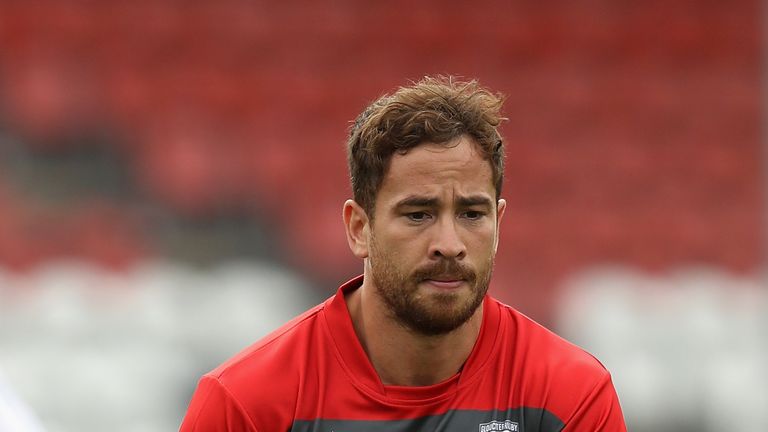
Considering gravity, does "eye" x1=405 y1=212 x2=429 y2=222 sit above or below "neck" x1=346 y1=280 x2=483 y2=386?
above

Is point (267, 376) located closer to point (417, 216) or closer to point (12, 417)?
point (417, 216)

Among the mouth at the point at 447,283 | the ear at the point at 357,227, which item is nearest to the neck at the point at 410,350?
the ear at the point at 357,227

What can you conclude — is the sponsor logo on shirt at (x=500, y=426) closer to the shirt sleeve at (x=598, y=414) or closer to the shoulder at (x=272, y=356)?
the shirt sleeve at (x=598, y=414)

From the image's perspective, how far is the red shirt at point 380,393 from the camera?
304 centimetres

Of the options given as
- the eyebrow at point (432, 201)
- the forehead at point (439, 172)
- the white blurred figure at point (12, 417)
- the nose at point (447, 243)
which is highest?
the forehead at point (439, 172)

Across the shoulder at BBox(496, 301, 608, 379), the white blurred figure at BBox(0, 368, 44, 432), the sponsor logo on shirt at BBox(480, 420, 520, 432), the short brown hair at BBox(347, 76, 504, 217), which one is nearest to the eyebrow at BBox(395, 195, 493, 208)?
the short brown hair at BBox(347, 76, 504, 217)

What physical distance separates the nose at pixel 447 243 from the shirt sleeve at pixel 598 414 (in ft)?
1.67

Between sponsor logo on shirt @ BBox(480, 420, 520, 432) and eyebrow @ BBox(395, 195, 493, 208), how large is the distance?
540 mm

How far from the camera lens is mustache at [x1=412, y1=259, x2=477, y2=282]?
2939 mm

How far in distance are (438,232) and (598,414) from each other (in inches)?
24.4

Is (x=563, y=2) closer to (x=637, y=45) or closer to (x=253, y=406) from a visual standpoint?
(x=637, y=45)

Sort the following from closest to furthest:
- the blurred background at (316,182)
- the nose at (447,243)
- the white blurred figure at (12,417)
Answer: the white blurred figure at (12,417) < the nose at (447,243) < the blurred background at (316,182)

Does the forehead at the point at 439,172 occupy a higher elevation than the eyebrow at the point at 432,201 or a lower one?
higher

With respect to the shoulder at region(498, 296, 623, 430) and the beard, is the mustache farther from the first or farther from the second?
the shoulder at region(498, 296, 623, 430)
